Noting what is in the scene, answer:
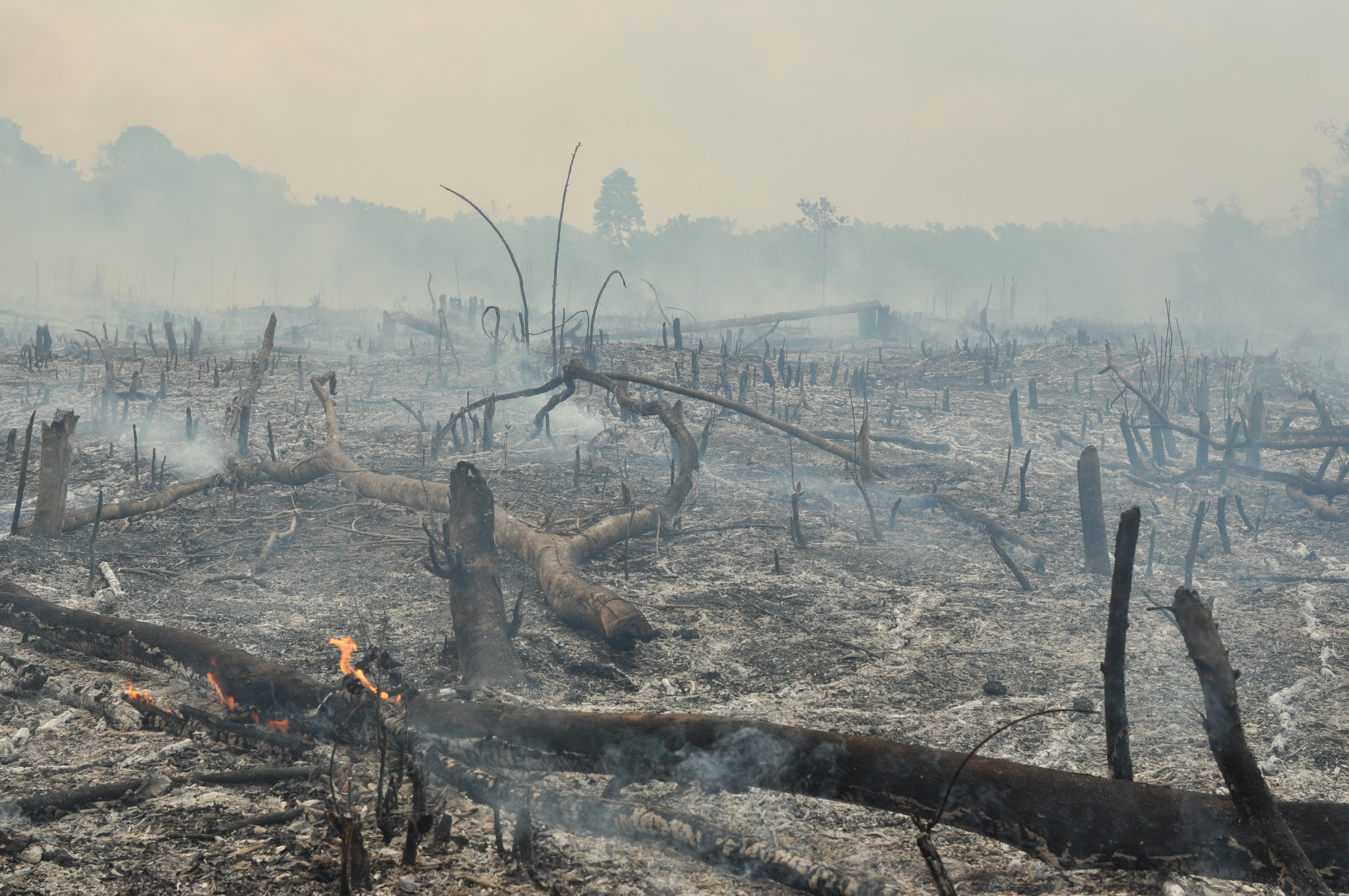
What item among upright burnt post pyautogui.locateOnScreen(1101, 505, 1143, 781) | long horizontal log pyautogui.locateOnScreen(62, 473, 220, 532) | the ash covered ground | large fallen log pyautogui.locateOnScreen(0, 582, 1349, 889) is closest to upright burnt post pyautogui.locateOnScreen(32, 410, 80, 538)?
long horizontal log pyautogui.locateOnScreen(62, 473, 220, 532)

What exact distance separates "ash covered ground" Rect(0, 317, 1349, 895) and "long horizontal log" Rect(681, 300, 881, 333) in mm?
12108

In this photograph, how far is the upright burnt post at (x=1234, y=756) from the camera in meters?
2.09

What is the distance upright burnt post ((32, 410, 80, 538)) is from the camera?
684cm

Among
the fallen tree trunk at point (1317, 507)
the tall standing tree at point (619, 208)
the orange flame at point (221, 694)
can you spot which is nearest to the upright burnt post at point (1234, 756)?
the orange flame at point (221, 694)

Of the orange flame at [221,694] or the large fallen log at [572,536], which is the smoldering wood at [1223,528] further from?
the orange flame at [221,694]

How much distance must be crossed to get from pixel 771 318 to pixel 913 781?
934 inches

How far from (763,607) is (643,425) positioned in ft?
21.5

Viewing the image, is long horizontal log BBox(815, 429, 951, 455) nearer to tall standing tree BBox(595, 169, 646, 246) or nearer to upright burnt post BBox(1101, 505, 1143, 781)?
upright burnt post BBox(1101, 505, 1143, 781)

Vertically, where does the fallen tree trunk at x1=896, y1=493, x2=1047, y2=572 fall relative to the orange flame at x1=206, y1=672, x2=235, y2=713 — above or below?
above

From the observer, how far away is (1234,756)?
220 cm

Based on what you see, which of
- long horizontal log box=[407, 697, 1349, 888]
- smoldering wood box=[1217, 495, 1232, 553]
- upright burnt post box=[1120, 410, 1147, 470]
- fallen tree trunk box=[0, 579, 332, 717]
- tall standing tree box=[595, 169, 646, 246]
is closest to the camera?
long horizontal log box=[407, 697, 1349, 888]

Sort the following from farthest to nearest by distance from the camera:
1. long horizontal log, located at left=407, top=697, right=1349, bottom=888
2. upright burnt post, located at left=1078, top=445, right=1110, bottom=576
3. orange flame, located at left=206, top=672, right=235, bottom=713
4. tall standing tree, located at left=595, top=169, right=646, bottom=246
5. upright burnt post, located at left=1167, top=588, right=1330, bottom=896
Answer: tall standing tree, located at left=595, top=169, right=646, bottom=246 < upright burnt post, located at left=1078, top=445, right=1110, bottom=576 < orange flame, located at left=206, top=672, right=235, bottom=713 < long horizontal log, located at left=407, top=697, right=1349, bottom=888 < upright burnt post, located at left=1167, top=588, right=1330, bottom=896

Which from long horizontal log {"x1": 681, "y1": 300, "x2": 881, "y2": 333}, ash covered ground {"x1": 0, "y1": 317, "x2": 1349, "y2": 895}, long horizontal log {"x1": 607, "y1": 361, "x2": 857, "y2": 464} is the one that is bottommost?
ash covered ground {"x1": 0, "y1": 317, "x2": 1349, "y2": 895}

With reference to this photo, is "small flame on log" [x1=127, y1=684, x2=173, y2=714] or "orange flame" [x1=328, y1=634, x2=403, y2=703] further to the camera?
"small flame on log" [x1=127, y1=684, x2=173, y2=714]
